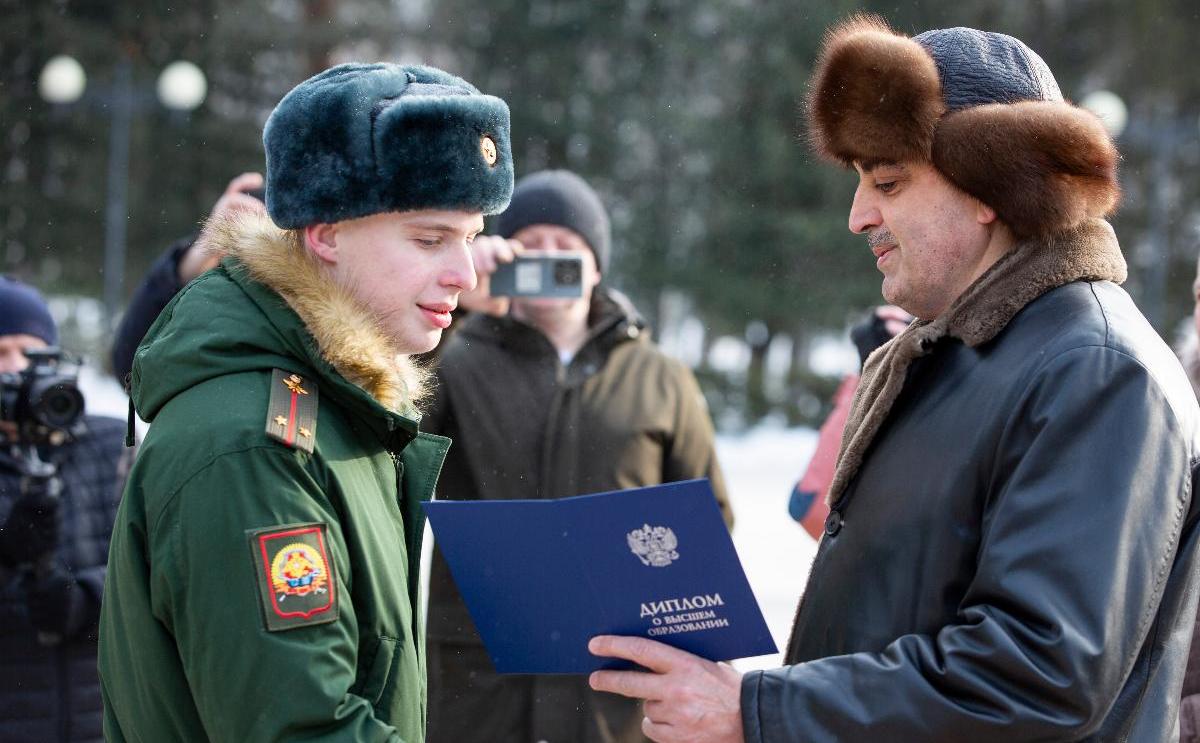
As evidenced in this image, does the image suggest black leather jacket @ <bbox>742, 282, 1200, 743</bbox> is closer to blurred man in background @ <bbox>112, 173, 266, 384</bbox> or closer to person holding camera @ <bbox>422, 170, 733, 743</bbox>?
person holding camera @ <bbox>422, 170, 733, 743</bbox>

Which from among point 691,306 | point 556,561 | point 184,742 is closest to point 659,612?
point 556,561

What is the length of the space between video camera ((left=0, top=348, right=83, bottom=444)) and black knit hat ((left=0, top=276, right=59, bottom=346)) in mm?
367

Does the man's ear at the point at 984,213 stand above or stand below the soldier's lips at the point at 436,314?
above

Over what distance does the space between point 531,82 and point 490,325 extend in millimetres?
18044

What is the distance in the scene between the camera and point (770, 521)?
1267 cm

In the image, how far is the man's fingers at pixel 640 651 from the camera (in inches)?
82.8

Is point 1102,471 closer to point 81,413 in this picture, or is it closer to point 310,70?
point 81,413

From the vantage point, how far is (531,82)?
21766mm

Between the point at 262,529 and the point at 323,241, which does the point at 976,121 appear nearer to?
the point at 323,241

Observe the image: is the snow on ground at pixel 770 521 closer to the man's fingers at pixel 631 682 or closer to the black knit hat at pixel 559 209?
the black knit hat at pixel 559 209

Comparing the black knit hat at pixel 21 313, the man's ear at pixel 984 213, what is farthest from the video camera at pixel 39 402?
the man's ear at pixel 984 213

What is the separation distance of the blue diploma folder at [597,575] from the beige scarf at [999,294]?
0.39 metres

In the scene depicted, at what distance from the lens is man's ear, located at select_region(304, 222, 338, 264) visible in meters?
2.14

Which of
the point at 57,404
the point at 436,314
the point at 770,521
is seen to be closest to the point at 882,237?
the point at 436,314
